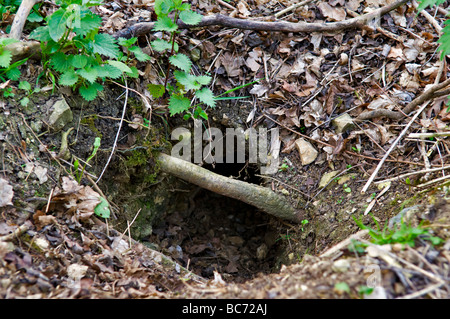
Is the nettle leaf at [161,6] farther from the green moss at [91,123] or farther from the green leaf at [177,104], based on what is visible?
the green moss at [91,123]

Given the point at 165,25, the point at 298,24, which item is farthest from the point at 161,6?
the point at 298,24

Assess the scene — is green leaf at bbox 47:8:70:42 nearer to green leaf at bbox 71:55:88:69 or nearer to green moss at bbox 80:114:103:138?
green leaf at bbox 71:55:88:69

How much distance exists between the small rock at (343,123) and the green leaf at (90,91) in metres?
2.12

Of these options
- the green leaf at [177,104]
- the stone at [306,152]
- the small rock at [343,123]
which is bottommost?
the stone at [306,152]

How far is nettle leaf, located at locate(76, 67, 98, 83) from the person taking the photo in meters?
2.55

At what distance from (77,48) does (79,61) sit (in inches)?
5.8

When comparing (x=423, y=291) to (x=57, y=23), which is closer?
(x=423, y=291)

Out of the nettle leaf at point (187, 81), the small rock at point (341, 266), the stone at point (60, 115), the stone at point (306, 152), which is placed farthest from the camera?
the stone at point (306, 152)

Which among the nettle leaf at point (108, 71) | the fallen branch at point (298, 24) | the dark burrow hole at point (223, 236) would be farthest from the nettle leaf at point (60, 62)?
the dark burrow hole at point (223, 236)

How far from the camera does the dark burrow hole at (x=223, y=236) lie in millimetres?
3607

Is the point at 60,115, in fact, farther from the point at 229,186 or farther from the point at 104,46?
the point at 229,186

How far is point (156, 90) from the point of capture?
3078 mm

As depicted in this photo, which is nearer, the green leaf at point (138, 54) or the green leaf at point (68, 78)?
the green leaf at point (68, 78)

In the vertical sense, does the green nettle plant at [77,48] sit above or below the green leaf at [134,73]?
above
